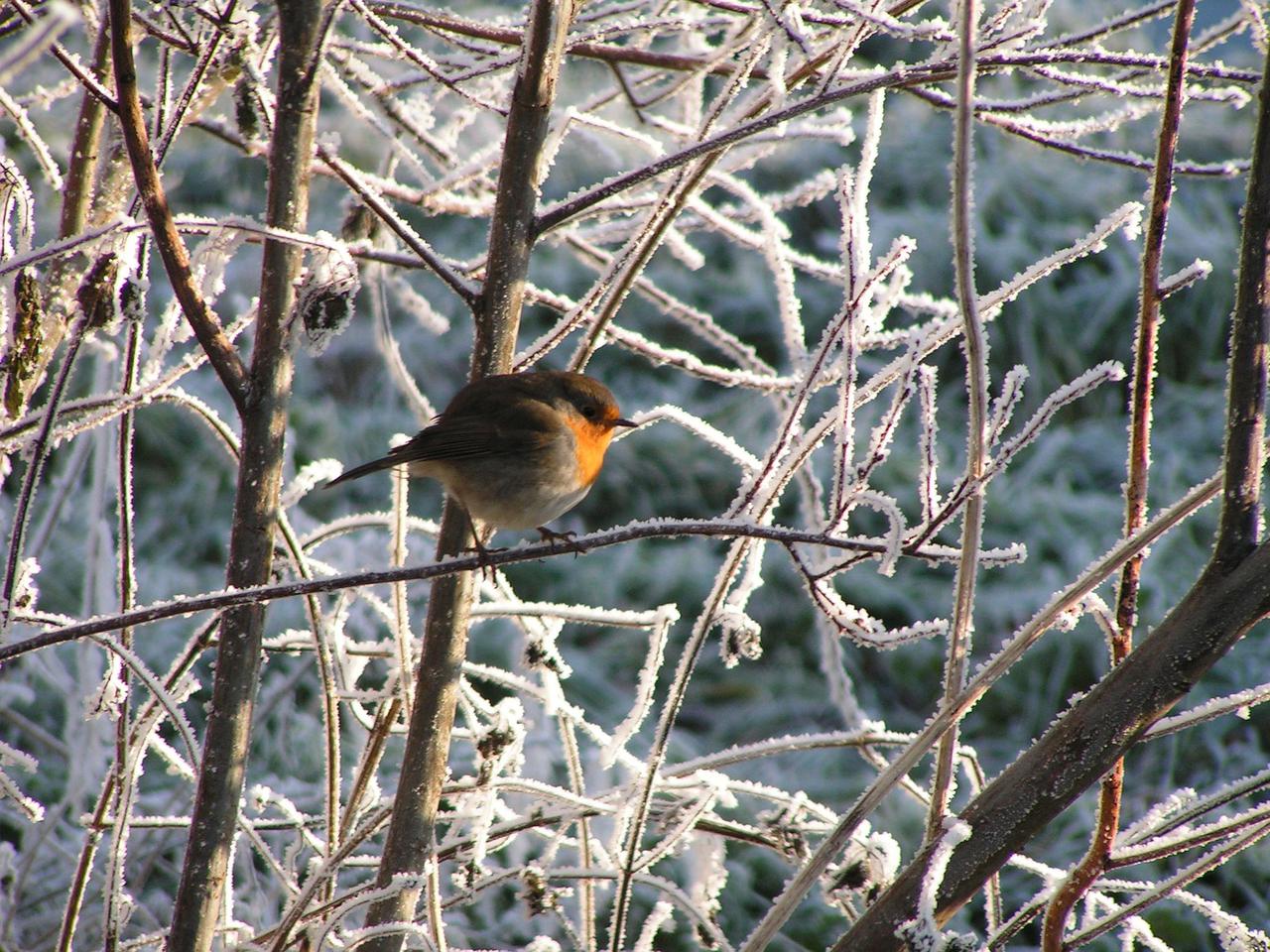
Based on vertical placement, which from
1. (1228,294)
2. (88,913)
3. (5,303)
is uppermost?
(1228,294)

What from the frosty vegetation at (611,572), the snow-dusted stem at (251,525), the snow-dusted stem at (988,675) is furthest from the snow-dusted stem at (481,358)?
the snow-dusted stem at (988,675)

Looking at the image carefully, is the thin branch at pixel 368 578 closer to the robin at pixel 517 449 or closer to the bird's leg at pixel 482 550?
the bird's leg at pixel 482 550

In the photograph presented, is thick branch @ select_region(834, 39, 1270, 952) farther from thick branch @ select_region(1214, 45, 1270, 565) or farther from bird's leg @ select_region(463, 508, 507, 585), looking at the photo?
bird's leg @ select_region(463, 508, 507, 585)

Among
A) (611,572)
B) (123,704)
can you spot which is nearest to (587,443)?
(123,704)

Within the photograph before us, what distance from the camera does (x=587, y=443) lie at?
1.85 meters

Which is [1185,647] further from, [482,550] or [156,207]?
[156,207]

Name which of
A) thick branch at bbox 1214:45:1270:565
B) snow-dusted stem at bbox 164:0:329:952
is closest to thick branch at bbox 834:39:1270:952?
thick branch at bbox 1214:45:1270:565

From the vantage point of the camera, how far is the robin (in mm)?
1584

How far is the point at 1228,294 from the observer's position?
396 centimetres

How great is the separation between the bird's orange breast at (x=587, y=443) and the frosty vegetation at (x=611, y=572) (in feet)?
0.42

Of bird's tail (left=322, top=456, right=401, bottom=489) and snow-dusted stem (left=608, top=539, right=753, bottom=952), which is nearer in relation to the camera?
snow-dusted stem (left=608, top=539, right=753, bottom=952)

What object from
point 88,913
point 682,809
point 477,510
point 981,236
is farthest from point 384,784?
point 981,236

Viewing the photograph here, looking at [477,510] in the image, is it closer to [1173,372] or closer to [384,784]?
[384,784]

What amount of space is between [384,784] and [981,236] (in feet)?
8.83
